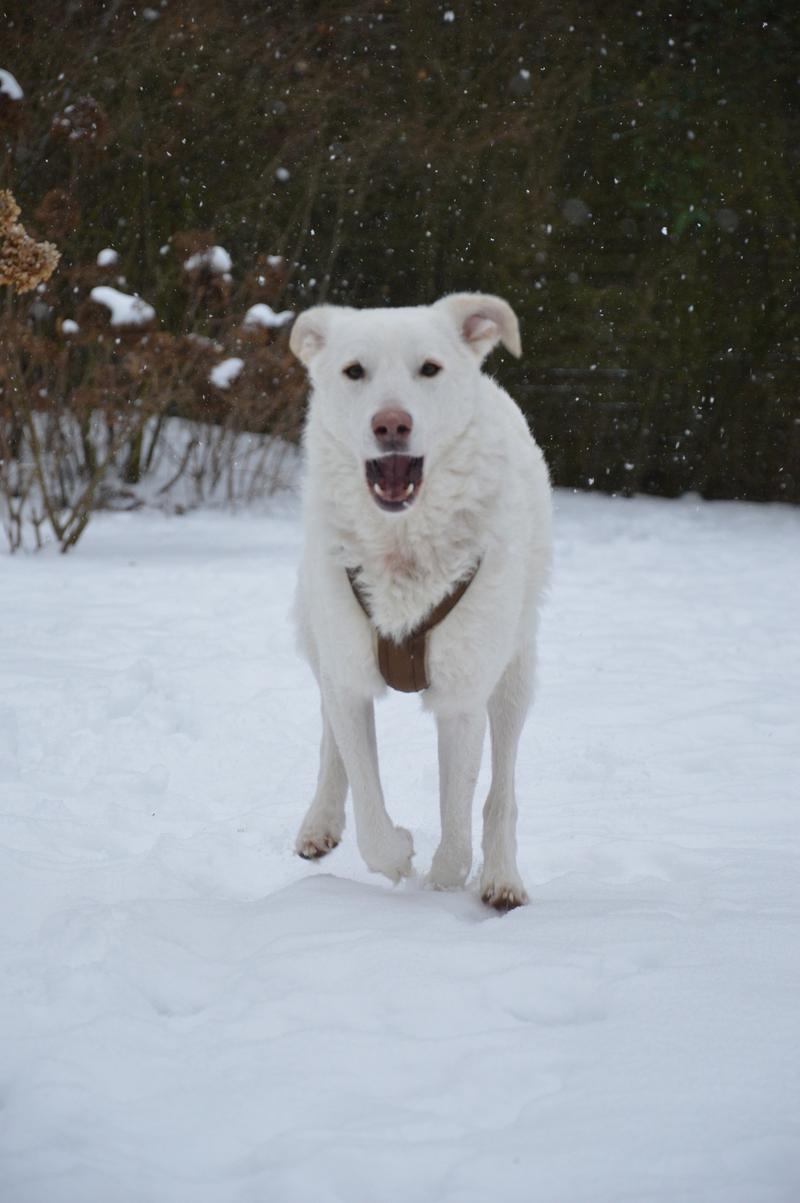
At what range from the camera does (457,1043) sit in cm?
212

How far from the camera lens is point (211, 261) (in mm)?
9727

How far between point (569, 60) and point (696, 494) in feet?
15.2

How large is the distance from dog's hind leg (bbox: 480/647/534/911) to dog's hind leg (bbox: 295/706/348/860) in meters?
0.49

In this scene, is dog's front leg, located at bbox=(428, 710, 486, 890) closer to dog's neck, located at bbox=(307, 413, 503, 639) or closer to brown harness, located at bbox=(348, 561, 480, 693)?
brown harness, located at bbox=(348, 561, 480, 693)

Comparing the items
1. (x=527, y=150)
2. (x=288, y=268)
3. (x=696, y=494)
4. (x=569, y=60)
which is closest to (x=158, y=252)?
(x=288, y=268)

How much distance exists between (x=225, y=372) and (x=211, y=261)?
1.04 meters

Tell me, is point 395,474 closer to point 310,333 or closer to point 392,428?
point 392,428

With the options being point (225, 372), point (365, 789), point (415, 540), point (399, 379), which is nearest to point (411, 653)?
point (415, 540)

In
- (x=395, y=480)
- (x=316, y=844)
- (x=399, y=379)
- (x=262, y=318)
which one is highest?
(x=262, y=318)

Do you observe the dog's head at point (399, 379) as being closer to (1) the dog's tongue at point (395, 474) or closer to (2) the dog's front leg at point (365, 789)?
(1) the dog's tongue at point (395, 474)

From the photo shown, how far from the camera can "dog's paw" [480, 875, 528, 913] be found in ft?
9.93

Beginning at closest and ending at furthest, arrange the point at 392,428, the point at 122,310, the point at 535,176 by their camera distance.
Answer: the point at 392,428
the point at 122,310
the point at 535,176

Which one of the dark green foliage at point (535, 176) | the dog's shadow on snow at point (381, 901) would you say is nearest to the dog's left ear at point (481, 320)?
the dog's shadow on snow at point (381, 901)

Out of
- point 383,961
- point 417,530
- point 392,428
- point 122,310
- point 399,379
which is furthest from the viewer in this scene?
point 122,310
